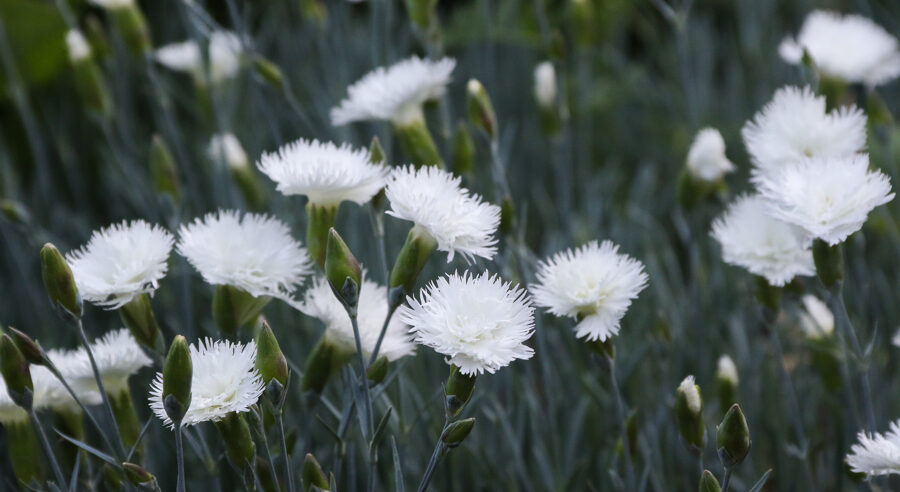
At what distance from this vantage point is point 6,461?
1.19 meters

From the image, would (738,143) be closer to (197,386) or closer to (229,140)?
(229,140)

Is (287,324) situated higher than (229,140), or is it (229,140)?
(229,140)

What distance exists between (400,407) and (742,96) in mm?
1382

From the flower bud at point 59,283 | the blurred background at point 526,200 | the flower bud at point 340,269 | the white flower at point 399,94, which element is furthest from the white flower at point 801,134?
the flower bud at point 59,283

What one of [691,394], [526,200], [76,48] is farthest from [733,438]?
[76,48]

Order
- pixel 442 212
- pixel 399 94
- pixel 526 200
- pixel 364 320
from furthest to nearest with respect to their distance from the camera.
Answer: pixel 526 200 → pixel 399 94 → pixel 364 320 → pixel 442 212

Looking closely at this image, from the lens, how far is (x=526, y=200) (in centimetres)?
167

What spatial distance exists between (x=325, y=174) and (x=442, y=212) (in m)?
0.13

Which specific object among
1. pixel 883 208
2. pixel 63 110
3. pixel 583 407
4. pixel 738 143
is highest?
pixel 63 110

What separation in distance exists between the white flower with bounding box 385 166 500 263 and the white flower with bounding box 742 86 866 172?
1.18ft

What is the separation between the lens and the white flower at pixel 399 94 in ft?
3.50

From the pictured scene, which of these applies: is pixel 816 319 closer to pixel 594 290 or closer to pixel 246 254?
pixel 594 290

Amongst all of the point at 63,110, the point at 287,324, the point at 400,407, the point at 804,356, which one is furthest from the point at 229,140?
the point at 804,356

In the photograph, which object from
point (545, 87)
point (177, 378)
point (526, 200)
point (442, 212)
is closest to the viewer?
point (177, 378)
